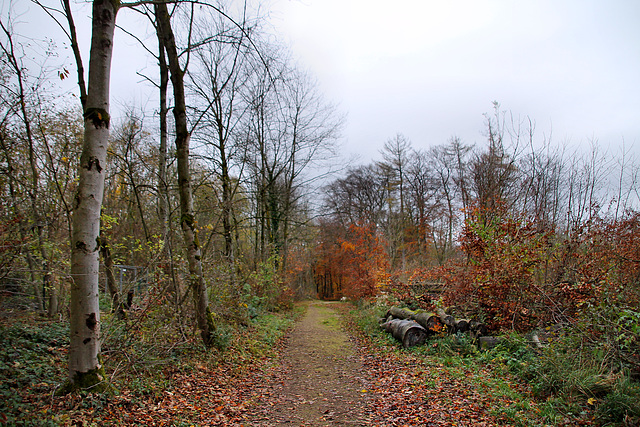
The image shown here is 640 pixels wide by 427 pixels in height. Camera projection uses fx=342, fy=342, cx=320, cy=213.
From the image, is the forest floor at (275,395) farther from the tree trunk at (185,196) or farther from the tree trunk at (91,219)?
the tree trunk at (185,196)

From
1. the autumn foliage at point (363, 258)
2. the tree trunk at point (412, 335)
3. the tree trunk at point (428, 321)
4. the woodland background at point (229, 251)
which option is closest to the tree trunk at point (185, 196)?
the woodland background at point (229, 251)

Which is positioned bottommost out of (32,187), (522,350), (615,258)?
(522,350)

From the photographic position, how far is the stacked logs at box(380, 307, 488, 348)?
8023mm

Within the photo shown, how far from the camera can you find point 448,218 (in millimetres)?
26359

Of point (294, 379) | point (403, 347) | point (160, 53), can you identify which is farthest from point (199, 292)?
point (160, 53)

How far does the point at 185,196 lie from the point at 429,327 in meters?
6.59

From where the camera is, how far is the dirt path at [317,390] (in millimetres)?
4613

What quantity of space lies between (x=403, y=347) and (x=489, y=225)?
12.3 feet

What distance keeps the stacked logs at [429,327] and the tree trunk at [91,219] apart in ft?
22.0

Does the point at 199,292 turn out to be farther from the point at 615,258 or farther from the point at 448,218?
the point at 448,218

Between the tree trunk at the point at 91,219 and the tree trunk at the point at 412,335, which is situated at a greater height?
the tree trunk at the point at 91,219

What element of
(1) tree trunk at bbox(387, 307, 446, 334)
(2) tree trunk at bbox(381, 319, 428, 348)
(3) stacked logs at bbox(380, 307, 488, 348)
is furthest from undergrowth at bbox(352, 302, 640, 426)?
(2) tree trunk at bbox(381, 319, 428, 348)

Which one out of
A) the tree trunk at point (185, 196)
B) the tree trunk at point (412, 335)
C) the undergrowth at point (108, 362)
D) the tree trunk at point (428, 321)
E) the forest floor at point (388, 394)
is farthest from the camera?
the tree trunk at point (412, 335)

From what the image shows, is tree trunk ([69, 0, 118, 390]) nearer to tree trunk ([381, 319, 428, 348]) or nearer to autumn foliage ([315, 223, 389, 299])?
tree trunk ([381, 319, 428, 348])
